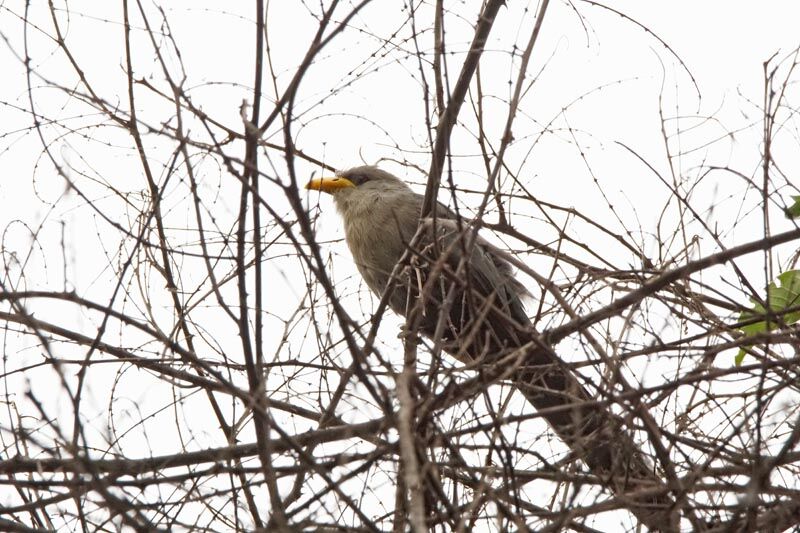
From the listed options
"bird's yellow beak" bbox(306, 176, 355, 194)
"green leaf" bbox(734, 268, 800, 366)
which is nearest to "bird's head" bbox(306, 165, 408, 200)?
"bird's yellow beak" bbox(306, 176, 355, 194)

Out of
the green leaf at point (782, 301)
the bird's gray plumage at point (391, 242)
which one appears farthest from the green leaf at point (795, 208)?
the bird's gray plumage at point (391, 242)

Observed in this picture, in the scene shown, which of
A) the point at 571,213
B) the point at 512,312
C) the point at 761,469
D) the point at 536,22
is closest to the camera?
the point at 761,469

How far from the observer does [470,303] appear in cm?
344

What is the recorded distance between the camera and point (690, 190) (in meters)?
4.54

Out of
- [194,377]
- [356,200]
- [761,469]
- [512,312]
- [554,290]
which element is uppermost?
[356,200]

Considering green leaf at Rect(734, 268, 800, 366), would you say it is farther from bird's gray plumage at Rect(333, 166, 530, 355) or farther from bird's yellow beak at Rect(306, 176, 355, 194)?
bird's yellow beak at Rect(306, 176, 355, 194)

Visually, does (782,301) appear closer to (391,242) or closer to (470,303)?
(470,303)

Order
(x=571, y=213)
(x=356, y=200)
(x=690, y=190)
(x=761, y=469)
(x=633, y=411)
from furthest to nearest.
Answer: (x=356, y=200) → (x=571, y=213) → (x=690, y=190) → (x=633, y=411) → (x=761, y=469)

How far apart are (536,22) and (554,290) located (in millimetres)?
1041

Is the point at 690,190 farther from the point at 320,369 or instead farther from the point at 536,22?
the point at 320,369

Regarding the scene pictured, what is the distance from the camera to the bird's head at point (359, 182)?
700 centimetres

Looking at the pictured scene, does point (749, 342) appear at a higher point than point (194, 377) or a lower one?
lower

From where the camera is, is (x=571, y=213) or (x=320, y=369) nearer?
(x=320, y=369)

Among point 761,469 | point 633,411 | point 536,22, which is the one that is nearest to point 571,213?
point 536,22
